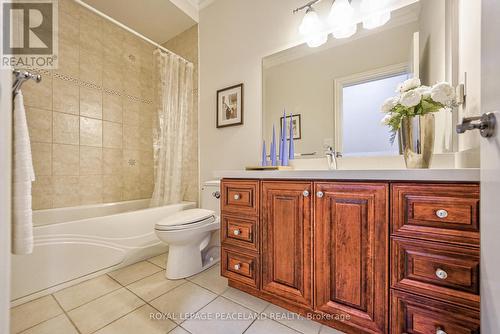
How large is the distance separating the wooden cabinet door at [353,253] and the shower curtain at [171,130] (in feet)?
A: 5.37

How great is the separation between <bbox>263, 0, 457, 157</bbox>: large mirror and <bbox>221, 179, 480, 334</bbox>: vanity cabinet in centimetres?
56

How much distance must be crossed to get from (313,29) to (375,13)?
1.27 feet

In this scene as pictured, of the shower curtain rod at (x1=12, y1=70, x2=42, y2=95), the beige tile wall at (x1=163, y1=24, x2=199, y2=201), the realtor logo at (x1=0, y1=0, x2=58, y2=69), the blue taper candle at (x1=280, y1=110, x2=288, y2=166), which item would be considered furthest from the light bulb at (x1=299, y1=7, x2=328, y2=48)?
the realtor logo at (x1=0, y1=0, x2=58, y2=69)

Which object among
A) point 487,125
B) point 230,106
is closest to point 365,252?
point 487,125

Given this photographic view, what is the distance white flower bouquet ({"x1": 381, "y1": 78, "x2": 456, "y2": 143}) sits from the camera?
85 cm

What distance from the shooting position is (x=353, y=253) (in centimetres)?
87

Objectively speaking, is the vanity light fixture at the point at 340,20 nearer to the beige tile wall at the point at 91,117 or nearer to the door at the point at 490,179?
the door at the point at 490,179

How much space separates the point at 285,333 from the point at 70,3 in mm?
3220

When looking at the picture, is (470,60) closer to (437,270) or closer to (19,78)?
(437,270)

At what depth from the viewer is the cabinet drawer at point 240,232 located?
3.80 feet

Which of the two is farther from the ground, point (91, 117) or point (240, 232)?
point (91, 117)

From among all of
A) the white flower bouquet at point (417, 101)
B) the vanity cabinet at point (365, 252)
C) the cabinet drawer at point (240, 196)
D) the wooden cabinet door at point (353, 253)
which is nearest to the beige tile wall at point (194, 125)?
the cabinet drawer at point (240, 196)

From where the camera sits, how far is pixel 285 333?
3.22ft

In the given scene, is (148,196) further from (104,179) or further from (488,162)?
(488,162)
